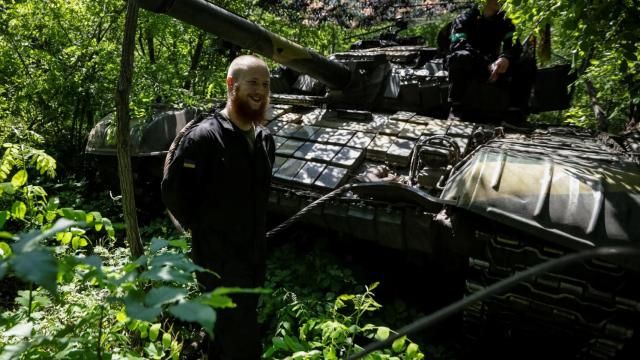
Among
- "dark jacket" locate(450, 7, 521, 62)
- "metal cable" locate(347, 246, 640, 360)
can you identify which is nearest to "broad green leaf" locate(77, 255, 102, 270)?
"metal cable" locate(347, 246, 640, 360)

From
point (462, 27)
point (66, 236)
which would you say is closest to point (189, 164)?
point (66, 236)

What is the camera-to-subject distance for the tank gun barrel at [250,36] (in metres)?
3.08

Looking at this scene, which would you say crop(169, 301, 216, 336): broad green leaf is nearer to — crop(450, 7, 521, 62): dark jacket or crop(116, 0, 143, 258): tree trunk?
crop(116, 0, 143, 258): tree trunk

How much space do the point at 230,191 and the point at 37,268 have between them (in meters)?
1.63

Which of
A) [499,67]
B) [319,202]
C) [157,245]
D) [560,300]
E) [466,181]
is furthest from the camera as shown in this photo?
[499,67]

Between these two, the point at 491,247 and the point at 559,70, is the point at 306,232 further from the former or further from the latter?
the point at 559,70

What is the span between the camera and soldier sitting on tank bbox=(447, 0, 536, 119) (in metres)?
4.59

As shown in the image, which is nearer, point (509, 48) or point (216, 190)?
point (216, 190)

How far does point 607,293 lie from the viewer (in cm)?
251

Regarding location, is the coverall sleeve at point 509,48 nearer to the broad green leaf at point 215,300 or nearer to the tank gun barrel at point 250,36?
the tank gun barrel at point 250,36

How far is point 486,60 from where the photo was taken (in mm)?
4770

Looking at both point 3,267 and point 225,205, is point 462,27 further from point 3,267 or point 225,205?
point 3,267

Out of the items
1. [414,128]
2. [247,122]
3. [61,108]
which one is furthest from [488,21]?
[61,108]

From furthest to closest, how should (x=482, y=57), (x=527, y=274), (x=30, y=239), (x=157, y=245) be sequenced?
1. (x=482, y=57)
2. (x=157, y=245)
3. (x=30, y=239)
4. (x=527, y=274)
